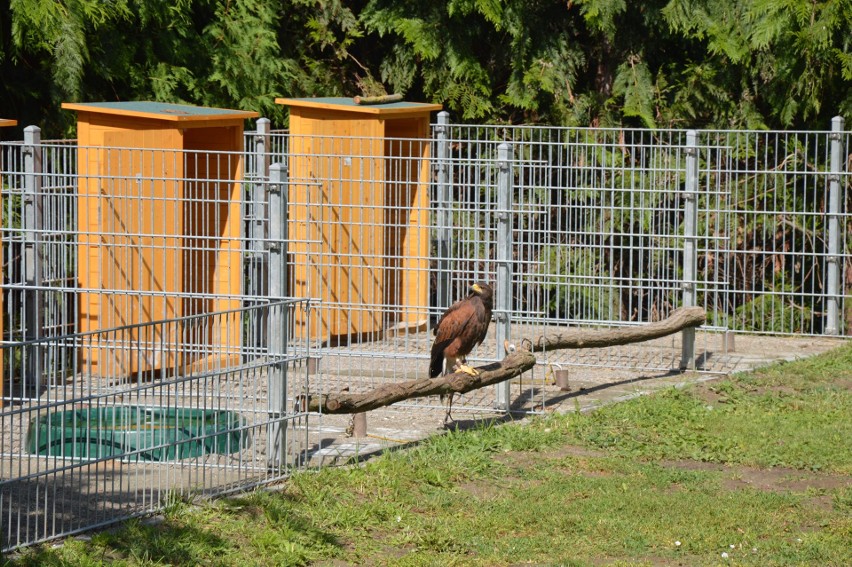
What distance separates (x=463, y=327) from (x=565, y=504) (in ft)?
7.31

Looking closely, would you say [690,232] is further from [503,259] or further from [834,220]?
[503,259]

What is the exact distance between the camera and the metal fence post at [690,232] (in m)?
11.0

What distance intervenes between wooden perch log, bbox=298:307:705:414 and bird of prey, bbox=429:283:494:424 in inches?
9.4

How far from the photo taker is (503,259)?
372 inches

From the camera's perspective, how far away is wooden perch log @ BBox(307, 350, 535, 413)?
782 cm

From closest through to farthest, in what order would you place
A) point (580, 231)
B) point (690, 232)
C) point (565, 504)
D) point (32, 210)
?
point (565, 504) < point (32, 210) < point (690, 232) < point (580, 231)

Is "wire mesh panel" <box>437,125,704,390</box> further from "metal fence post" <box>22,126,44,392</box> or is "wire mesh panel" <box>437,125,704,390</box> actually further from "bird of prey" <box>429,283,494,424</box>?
"metal fence post" <box>22,126,44,392</box>

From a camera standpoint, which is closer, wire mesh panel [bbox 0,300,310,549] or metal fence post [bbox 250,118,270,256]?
wire mesh panel [bbox 0,300,310,549]

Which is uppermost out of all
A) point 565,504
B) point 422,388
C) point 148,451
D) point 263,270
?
point 263,270

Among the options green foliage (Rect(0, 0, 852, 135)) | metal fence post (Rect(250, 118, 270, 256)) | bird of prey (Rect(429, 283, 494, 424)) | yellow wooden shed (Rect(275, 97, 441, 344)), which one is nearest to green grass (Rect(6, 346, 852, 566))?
bird of prey (Rect(429, 283, 494, 424))

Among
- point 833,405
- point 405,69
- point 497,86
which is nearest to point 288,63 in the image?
point 405,69

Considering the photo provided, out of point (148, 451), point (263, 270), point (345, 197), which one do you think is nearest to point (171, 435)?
point (148, 451)

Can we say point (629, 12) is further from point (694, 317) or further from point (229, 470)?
point (229, 470)

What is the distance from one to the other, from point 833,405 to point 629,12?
7.18 m
